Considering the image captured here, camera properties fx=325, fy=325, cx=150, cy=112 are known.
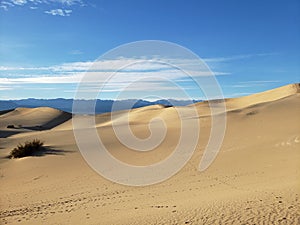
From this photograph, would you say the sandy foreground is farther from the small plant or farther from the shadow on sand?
the small plant

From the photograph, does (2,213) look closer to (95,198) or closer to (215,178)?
(95,198)

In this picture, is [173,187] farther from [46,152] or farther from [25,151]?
[25,151]

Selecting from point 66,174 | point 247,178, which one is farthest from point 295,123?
point 66,174

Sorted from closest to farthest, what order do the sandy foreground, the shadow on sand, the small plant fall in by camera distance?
the sandy foreground → the small plant → the shadow on sand

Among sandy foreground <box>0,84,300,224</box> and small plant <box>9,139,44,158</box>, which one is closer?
sandy foreground <box>0,84,300,224</box>

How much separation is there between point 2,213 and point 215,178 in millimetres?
5925

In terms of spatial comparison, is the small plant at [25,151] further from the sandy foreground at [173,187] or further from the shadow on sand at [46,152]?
the sandy foreground at [173,187]

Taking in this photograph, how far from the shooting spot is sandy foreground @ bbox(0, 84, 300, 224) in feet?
21.4

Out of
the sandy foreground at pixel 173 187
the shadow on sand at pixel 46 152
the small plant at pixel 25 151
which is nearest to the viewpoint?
the sandy foreground at pixel 173 187

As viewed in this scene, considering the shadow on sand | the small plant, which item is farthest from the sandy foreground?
the small plant

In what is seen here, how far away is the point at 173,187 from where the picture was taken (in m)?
9.22

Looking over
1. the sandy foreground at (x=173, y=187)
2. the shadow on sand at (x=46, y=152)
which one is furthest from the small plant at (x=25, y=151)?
the sandy foreground at (x=173, y=187)

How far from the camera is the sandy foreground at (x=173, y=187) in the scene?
653 centimetres

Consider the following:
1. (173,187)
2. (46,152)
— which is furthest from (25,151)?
(173,187)
